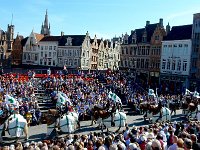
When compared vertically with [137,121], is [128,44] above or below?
above

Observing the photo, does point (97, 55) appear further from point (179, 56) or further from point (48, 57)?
point (179, 56)

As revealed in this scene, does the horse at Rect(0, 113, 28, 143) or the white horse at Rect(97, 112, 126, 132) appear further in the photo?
the white horse at Rect(97, 112, 126, 132)

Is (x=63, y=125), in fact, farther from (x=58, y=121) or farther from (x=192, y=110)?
(x=192, y=110)

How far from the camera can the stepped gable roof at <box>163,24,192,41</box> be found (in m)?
58.7

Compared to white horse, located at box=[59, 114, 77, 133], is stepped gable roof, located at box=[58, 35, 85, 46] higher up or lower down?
higher up

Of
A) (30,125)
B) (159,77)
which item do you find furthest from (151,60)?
(30,125)

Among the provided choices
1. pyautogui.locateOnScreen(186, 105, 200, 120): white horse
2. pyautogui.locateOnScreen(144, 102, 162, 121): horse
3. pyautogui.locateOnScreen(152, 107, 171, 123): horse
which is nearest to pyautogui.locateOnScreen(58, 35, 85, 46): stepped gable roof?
pyautogui.locateOnScreen(186, 105, 200, 120): white horse

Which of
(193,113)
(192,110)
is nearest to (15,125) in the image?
(192,110)

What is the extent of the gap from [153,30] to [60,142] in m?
55.4

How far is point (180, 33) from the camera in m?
61.0

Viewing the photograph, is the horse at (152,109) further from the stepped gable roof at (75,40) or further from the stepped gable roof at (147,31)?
the stepped gable roof at (75,40)

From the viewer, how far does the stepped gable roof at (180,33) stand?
2312 inches

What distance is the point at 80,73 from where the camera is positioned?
5081 cm

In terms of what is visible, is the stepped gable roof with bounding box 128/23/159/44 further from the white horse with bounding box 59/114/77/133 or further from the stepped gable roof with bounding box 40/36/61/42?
the white horse with bounding box 59/114/77/133
